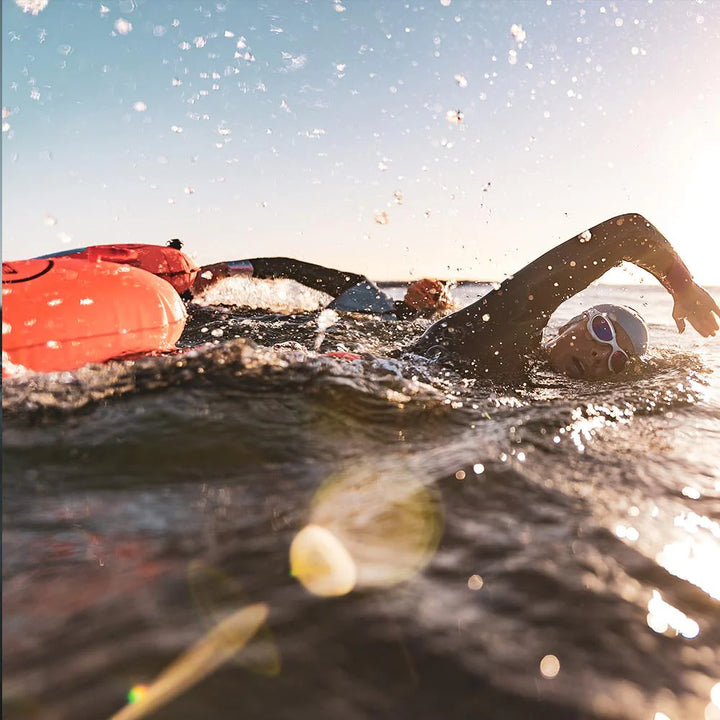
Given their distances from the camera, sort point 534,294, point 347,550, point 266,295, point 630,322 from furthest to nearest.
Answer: point 266,295, point 630,322, point 534,294, point 347,550

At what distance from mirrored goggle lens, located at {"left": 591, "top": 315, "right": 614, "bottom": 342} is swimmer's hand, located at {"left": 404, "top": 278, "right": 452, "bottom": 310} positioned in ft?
21.2

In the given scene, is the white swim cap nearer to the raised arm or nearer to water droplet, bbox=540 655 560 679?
the raised arm

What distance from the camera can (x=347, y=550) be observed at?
182 centimetres

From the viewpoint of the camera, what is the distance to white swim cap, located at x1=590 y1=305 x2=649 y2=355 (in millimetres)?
5172

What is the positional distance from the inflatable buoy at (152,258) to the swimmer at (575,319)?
5434mm

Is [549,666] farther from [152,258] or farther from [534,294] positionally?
[152,258]

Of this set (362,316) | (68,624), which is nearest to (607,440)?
(68,624)

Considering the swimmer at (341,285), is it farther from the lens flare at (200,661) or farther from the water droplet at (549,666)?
the water droplet at (549,666)

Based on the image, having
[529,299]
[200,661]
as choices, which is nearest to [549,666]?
[200,661]

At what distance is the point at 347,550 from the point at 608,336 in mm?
4197

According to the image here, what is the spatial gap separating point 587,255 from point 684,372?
2014 mm

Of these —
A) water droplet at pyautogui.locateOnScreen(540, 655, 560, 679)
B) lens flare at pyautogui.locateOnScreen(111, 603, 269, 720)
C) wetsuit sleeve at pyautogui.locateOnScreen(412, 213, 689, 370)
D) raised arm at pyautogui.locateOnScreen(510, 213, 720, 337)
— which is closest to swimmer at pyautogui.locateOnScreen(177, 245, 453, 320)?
wetsuit sleeve at pyautogui.locateOnScreen(412, 213, 689, 370)

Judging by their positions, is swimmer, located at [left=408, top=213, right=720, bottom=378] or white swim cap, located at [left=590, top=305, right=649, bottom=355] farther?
white swim cap, located at [left=590, top=305, right=649, bottom=355]

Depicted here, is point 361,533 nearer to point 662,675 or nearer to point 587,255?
point 662,675
